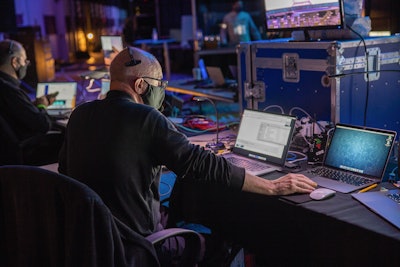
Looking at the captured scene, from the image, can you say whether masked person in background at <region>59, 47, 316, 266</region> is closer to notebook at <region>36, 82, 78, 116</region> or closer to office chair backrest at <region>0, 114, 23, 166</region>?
office chair backrest at <region>0, 114, 23, 166</region>

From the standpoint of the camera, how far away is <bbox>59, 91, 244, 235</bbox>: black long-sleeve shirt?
195 centimetres

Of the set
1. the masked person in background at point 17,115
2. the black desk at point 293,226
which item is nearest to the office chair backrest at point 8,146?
the masked person in background at point 17,115

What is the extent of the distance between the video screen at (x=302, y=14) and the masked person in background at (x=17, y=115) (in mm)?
2098

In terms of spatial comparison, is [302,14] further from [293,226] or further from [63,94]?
[63,94]

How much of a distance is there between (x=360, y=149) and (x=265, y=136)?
55cm

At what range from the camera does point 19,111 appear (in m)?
4.04

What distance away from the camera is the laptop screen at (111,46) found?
180 inches

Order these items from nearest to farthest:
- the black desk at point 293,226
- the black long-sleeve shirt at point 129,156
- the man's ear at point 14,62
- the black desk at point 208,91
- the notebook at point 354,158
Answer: the black desk at point 293,226
the black long-sleeve shirt at point 129,156
the notebook at point 354,158
the man's ear at point 14,62
the black desk at point 208,91

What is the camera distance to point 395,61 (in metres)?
2.80

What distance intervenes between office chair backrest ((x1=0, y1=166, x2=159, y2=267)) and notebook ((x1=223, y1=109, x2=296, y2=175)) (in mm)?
988

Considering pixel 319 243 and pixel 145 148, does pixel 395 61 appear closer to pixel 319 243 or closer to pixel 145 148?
pixel 319 243

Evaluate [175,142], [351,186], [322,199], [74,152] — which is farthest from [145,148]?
[351,186]

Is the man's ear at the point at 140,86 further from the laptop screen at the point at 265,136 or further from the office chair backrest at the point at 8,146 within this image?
the office chair backrest at the point at 8,146

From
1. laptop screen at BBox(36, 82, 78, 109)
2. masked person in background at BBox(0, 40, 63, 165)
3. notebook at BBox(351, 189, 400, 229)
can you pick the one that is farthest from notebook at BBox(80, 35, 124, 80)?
notebook at BBox(351, 189, 400, 229)
